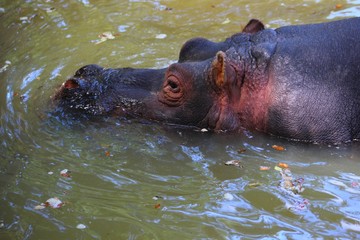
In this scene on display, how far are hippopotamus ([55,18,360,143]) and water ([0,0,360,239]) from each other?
175mm

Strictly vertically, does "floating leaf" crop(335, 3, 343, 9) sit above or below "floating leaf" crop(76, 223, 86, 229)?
above

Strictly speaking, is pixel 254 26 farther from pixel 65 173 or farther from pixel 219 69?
pixel 65 173

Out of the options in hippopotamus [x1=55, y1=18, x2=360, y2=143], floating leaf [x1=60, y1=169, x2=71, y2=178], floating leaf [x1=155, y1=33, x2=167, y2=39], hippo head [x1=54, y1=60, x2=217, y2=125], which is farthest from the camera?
floating leaf [x1=155, y1=33, x2=167, y2=39]

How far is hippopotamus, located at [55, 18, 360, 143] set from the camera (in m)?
5.78

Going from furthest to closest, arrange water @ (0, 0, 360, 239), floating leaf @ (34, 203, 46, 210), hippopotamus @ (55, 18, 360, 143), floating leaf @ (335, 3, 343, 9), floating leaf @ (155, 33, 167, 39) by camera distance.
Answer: floating leaf @ (335, 3, 343, 9), floating leaf @ (155, 33, 167, 39), hippopotamus @ (55, 18, 360, 143), floating leaf @ (34, 203, 46, 210), water @ (0, 0, 360, 239)

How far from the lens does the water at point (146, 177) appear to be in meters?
4.76

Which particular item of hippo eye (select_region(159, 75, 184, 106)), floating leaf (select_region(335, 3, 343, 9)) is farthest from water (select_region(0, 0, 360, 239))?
floating leaf (select_region(335, 3, 343, 9))

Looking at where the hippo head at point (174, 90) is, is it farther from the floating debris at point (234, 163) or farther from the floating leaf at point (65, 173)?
the floating leaf at point (65, 173)

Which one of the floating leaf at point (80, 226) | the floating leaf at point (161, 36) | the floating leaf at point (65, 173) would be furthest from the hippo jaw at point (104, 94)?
the floating leaf at point (161, 36)

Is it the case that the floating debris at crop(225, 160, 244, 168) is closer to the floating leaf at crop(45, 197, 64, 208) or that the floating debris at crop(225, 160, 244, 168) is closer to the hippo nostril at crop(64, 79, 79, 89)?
the floating leaf at crop(45, 197, 64, 208)

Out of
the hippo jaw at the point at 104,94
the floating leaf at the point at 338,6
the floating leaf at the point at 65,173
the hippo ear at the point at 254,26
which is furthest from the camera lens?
the floating leaf at the point at 338,6

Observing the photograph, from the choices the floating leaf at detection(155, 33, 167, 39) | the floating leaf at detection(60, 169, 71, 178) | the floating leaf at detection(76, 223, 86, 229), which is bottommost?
the floating leaf at detection(76, 223, 86, 229)

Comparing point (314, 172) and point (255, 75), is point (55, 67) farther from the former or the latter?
point (314, 172)

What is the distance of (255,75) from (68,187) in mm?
2176
